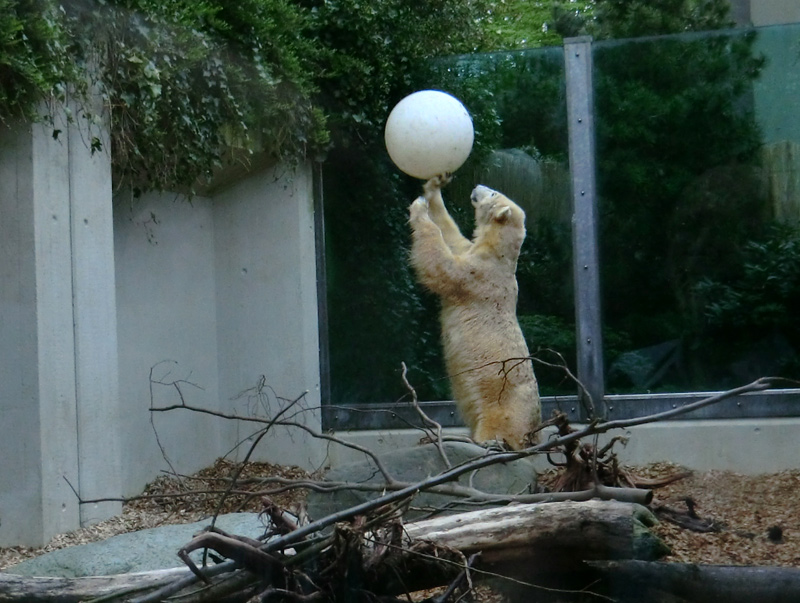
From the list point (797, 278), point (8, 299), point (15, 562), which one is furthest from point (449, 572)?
point (797, 278)

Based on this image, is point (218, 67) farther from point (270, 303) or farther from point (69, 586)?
point (69, 586)

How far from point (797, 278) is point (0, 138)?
17.3 feet

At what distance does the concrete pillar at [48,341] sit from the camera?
16.1 ft

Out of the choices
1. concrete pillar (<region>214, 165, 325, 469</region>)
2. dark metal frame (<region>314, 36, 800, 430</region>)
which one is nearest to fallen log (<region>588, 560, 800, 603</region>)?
dark metal frame (<region>314, 36, 800, 430</region>)

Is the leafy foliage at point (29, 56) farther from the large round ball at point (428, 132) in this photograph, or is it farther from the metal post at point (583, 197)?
the metal post at point (583, 197)

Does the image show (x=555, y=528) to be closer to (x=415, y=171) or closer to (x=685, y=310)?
(x=415, y=171)

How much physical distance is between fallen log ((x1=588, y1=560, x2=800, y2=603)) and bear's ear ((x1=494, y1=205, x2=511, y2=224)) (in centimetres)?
349

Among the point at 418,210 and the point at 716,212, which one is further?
the point at 716,212

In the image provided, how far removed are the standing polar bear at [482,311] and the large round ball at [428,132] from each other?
1.23ft

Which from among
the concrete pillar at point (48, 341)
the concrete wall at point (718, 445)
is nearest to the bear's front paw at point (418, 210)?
the concrete wall at point (718, 445)

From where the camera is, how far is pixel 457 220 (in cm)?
718

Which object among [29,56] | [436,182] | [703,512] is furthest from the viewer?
[436,182]

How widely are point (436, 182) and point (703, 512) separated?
267 centimetres

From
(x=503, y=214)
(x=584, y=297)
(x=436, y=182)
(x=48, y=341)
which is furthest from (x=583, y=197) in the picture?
(x=48, y=341)
